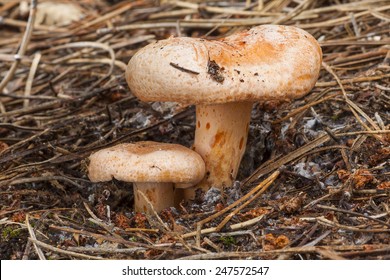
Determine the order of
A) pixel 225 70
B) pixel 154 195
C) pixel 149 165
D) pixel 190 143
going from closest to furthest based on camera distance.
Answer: pixel 225 70
pixel 149 165
pixel 154 195
pixel 190 143

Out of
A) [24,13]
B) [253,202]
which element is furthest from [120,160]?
[24,13]

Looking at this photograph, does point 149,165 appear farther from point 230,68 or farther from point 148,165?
point 230,68

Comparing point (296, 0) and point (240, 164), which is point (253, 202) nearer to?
point (240, 164)

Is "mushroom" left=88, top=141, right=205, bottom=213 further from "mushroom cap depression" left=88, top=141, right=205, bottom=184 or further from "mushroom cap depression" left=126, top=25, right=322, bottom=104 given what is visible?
"mushroom cap depression" left=126, top=25, right=322, bottom=104

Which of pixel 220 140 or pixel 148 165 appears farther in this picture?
pixel 220 140

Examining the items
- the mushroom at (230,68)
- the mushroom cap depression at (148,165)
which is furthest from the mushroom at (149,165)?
the mushroom at (230,68)

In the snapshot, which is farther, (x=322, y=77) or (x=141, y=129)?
(x=322, y=77)

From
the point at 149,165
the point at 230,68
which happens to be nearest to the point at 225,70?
the point at 230,68
